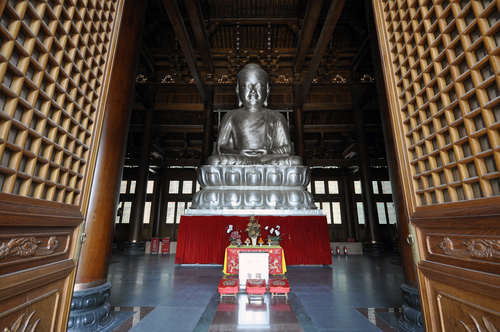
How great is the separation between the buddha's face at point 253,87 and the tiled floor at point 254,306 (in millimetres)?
3861

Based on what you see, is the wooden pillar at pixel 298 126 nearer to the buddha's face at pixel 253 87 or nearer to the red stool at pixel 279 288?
the buddha's face at pixel 253 87

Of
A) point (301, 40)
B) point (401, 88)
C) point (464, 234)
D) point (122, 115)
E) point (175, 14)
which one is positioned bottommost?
point (464, 234)

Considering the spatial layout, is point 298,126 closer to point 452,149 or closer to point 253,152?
point 253,152

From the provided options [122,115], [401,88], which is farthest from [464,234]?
[122,115]

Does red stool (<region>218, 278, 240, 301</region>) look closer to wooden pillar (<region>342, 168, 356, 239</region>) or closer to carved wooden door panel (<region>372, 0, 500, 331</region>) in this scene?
carved wooden door panel (<region>372, 0, 500, 331</region>)

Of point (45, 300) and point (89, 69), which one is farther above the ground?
point (89, 69)

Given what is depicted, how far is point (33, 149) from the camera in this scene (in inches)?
37.4

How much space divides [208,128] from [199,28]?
243cm

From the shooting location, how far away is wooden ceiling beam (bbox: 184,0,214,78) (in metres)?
4.11

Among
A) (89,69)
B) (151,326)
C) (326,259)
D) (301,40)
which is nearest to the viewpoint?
(89,69)

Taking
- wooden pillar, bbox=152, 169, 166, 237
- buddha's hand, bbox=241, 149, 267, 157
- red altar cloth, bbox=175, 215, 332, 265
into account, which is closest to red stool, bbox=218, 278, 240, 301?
red altar cloth, bbox=175, 215, 332, 265

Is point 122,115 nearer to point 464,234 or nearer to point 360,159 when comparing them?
point 464,234

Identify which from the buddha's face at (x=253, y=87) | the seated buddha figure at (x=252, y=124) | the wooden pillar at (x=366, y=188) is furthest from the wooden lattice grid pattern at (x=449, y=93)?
the wooden pillar at (x=366, y=188)

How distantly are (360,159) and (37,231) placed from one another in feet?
23.1
